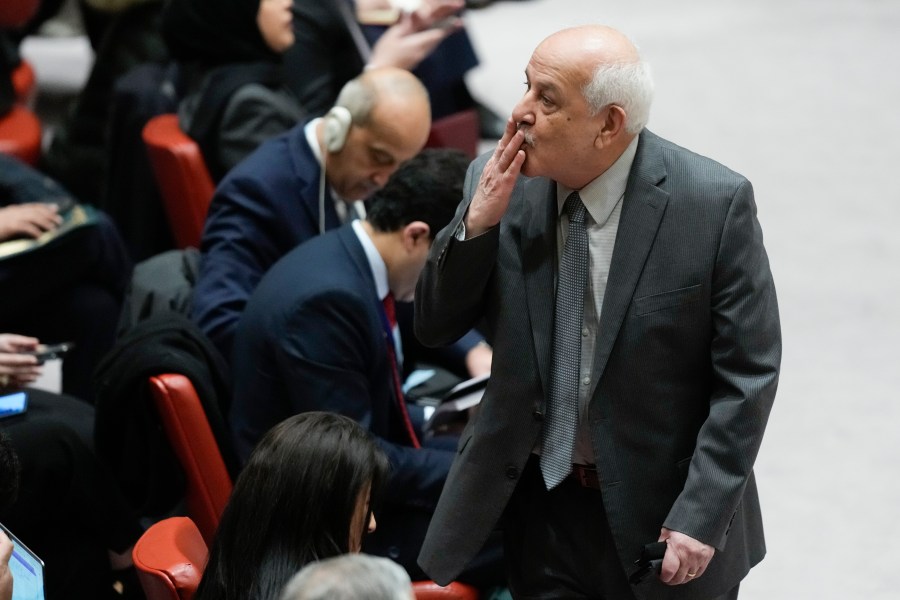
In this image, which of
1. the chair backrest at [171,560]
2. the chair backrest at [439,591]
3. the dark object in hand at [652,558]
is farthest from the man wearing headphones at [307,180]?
the dark object in hand at [652,558]

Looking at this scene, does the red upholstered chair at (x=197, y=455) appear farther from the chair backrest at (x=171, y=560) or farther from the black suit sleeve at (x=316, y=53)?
the black suit sleeve at (x=316, y=53)

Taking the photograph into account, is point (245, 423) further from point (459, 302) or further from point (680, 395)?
point (680, 395)

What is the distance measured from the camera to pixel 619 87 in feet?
6.18

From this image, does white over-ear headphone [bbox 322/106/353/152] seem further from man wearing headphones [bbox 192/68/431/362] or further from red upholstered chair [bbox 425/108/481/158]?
red upholstered chair [bbox 425/108/481/158]

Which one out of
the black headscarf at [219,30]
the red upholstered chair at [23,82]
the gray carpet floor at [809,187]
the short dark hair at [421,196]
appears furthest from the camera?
the red upholstered chair at [23,82]

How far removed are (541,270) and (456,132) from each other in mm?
2367

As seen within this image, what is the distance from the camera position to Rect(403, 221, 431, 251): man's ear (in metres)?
2.64

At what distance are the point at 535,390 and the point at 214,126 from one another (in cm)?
194

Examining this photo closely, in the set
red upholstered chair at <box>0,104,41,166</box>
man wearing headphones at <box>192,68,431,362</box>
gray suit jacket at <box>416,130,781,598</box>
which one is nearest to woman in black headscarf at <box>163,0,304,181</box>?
man wearing headphones at <box>192,68,431,362</box>

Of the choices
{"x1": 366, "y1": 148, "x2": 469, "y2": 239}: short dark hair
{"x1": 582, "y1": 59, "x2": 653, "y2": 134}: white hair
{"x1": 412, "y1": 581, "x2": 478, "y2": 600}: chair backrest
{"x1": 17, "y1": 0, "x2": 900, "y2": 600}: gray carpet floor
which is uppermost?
{"x1": 582, "y1": 59, "x2": 653, "y2": 134}: white hair

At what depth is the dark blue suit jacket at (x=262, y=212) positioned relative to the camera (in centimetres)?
322

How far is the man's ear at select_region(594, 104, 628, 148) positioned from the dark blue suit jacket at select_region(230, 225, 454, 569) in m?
0.77

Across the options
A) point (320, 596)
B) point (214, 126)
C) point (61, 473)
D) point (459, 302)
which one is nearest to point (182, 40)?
point (214, 126)

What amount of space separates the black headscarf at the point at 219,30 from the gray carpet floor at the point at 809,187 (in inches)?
73.4
